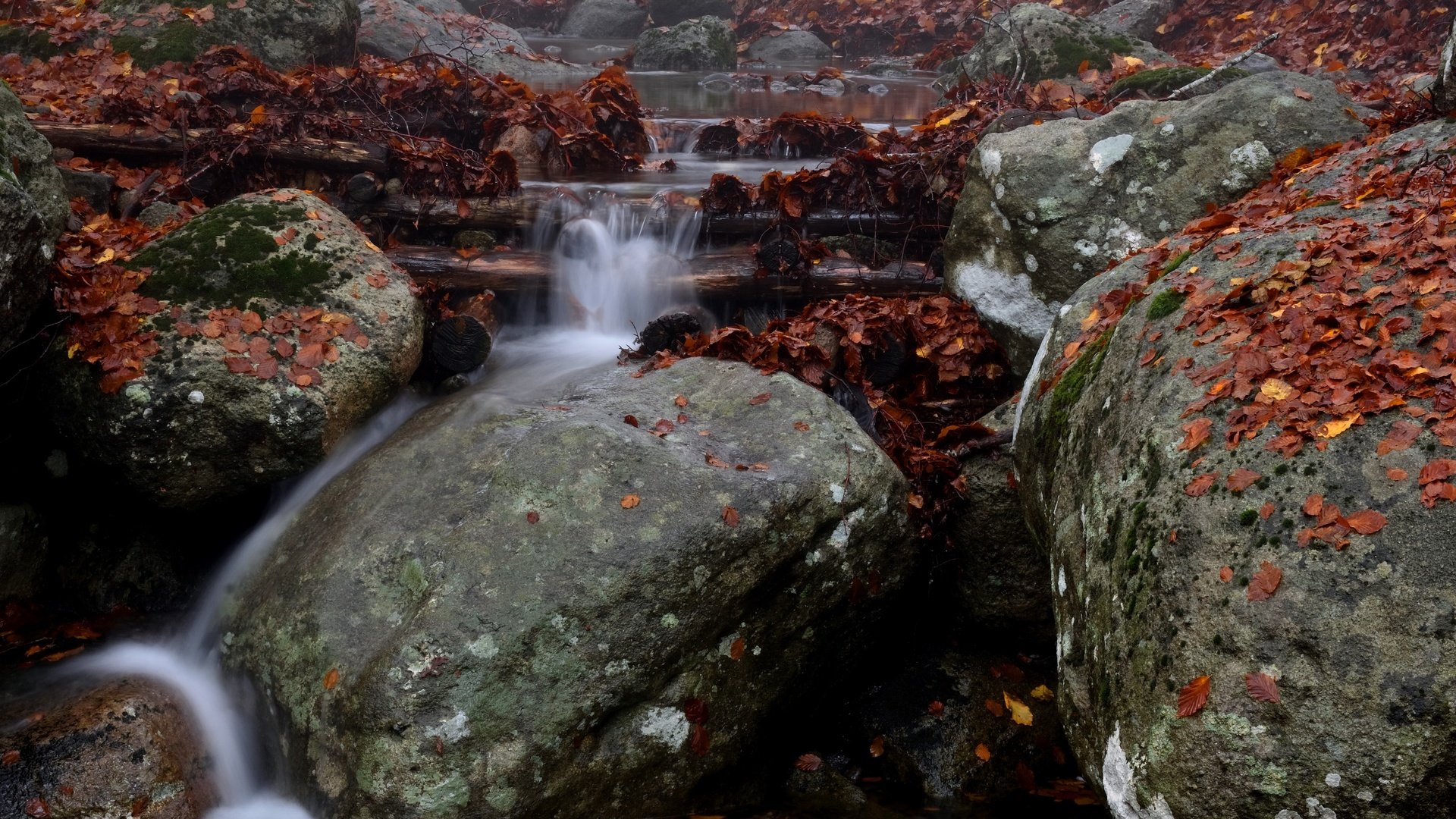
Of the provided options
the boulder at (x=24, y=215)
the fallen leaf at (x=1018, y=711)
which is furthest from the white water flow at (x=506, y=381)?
the fallen leaf at (x=1018, y=711)

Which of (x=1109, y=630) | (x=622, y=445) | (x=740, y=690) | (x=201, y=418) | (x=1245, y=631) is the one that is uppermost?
(x=1245, y=631)

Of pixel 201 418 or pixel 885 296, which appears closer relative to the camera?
pixel 201 418

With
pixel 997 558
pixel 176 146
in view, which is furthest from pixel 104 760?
pixel 176 146

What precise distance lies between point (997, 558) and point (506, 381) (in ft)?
9.67

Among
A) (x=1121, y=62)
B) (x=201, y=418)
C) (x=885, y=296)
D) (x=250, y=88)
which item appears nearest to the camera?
(x=201, y=418)

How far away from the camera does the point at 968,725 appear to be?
4.30m

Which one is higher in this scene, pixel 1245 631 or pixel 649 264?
pixel 1245 631

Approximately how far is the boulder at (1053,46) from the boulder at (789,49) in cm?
830

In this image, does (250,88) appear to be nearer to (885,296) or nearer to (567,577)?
(885,296)

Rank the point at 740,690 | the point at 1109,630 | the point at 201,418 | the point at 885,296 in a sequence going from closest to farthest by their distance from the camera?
the point at 1109,630 → the point at 740,690 → the point at 201,418 → the point at 885,296

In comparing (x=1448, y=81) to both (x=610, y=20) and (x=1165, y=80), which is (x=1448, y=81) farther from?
(x=610, y=20)

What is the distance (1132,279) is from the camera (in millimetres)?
4297

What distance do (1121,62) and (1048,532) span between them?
331 inches

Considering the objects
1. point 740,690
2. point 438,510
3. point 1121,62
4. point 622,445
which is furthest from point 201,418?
Result: point 1121,62
